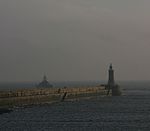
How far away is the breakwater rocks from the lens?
83.4m

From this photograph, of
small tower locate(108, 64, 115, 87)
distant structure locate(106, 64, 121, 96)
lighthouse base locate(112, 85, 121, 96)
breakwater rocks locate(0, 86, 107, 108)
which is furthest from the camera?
small tower locate(108, 64, 115, 87)

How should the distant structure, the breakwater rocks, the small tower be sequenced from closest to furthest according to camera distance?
the breakwater rocks < the distant structure < the small tower

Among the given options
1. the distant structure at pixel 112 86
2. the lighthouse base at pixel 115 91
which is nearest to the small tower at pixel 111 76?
the distant structure at pixel 112 86

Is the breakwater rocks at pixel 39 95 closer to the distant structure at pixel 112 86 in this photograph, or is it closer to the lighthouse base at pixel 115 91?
the distant structure at pixel 112 86

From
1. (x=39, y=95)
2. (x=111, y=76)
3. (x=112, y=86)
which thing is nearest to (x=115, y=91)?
(x=112, y=86)

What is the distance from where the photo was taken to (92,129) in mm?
53625

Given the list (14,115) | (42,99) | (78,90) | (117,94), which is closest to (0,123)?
(14,115)

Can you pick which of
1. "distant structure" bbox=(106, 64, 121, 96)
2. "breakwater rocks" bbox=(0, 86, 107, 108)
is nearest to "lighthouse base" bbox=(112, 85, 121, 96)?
"distant structure" bbox=(106, 64, 121, 96)

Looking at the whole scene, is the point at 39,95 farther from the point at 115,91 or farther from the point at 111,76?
the point at 111,76

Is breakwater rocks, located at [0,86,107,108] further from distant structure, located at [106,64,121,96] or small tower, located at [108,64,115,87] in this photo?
small tower, located at [108,64,115,87]

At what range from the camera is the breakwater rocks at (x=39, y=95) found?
83.4m

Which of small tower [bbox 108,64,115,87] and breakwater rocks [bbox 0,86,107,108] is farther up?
small tower [bbox 108,64,115,87]

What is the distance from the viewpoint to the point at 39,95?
9631 cm

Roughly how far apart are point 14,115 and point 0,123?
9634 millimetres
